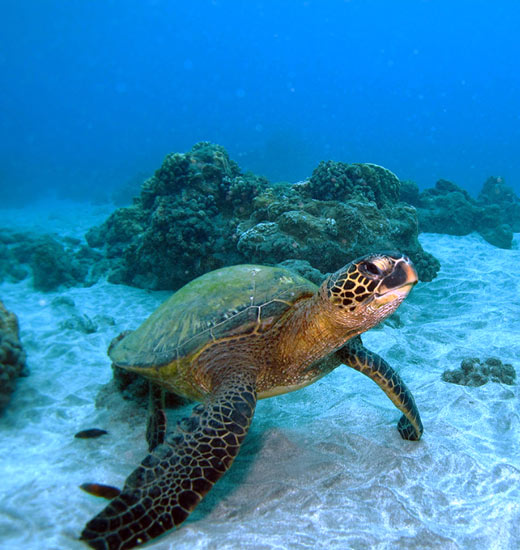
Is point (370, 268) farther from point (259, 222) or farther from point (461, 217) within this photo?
point (461, 217)

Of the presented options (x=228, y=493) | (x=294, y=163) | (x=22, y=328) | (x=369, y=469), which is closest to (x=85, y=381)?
(x=22, y=328)

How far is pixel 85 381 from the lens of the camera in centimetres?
445

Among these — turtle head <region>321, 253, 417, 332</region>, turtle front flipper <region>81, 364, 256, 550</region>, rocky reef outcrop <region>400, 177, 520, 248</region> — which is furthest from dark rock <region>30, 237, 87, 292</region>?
rocky reef outcrop <region>400, 177, 520, 248</region>

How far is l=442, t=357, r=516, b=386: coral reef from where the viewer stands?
3842 mm

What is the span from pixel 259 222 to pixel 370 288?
549 cm

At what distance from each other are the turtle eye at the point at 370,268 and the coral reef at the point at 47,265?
8705 mm

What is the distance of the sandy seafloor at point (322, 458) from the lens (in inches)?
72.9

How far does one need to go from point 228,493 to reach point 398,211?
24.7ft

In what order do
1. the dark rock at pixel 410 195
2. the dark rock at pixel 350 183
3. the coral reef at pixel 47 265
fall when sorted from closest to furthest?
the dark rock at pixel 350 183 → the coral reef at pixel 47 265 → the dark rock at pixel 410 195

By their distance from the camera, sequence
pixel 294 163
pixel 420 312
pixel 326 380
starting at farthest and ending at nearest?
pixel 294 163 < pixel 420 312 < pixel 326 380

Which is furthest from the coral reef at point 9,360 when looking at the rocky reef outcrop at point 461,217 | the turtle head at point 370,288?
the rocky reef outcrop at point 461,217

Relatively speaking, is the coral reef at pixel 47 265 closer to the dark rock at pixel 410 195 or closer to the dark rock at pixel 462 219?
the dark rock at pixel 462 219

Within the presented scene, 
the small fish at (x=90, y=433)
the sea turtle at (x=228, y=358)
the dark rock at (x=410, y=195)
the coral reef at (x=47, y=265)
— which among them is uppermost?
the dark rock at (x=410, y=195)

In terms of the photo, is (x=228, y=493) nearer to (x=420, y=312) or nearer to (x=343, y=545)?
(x=343, y=545)
